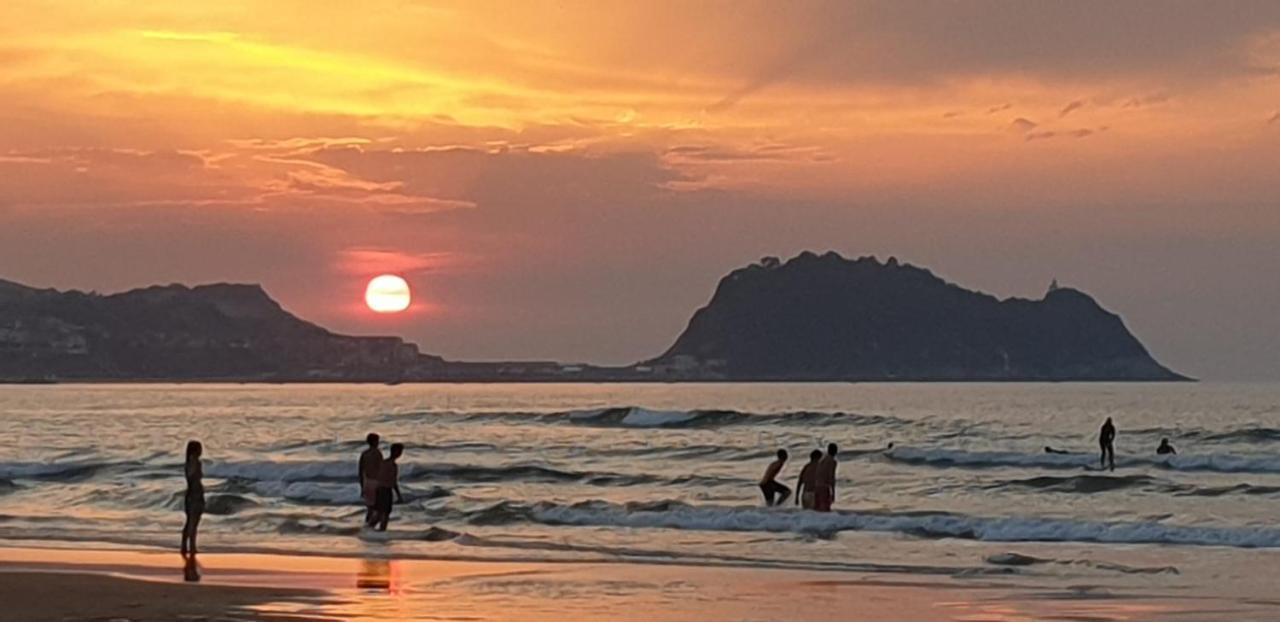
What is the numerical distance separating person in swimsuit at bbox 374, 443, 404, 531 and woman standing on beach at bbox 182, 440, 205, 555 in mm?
4724

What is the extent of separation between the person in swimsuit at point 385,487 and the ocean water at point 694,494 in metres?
0.45

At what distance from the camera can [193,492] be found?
75.5 feet

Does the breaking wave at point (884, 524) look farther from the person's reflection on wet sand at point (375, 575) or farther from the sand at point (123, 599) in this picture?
the sand at point (123, 599)

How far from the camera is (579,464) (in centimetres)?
5541

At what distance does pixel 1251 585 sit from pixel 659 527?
1210cm

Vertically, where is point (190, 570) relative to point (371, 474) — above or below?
below

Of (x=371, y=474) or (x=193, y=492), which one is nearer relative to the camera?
(x=193, y=492)

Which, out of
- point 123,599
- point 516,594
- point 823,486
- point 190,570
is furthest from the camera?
point 823,486

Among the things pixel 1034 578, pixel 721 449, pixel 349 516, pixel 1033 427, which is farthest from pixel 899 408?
pixel 1034 578

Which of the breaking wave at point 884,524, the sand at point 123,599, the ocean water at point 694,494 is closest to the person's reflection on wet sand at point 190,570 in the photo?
the sand at point 123,599

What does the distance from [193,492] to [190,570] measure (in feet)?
4.06

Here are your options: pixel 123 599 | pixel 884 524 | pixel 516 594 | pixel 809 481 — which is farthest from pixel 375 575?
pixel 809 481

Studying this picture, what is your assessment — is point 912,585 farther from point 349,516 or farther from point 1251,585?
point 349,516

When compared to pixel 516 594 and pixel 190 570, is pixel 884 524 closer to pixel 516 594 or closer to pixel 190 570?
pixel 516 594
